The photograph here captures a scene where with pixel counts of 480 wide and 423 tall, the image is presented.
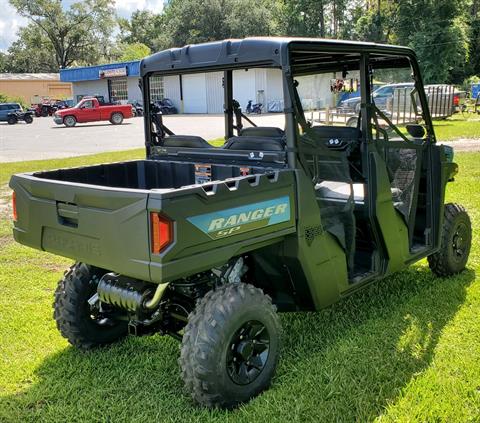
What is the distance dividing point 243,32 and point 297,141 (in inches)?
2207

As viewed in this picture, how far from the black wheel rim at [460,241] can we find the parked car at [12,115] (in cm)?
3357

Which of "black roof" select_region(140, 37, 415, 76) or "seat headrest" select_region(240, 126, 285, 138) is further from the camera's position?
"seat headrest" select_region(240, 126, 285, 138)

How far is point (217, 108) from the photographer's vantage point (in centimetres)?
457

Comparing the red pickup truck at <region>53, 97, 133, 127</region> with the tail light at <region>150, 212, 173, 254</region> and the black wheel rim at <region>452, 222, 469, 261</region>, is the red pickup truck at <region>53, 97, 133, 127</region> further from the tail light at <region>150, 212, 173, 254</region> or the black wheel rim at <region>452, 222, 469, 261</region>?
the tail light at <region>150, 212, 173, 254</region>

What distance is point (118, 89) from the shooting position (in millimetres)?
46438

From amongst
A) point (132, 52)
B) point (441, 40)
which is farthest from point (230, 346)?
point (132, 52)

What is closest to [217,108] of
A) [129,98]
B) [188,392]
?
[188,392]

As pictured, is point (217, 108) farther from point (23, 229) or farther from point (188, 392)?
point (188, 392)

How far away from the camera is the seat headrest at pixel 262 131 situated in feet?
12.2

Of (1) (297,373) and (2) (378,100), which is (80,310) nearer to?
(1) (297,373)

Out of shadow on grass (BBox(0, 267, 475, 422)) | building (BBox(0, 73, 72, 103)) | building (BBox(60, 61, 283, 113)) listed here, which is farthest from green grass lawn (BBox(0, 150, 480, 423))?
building (BBox(0, 73, 72, 103))

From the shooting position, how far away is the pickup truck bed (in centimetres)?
278

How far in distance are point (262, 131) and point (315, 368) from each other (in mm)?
1598

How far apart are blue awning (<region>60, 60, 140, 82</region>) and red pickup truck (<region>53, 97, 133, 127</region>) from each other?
10240 mm
